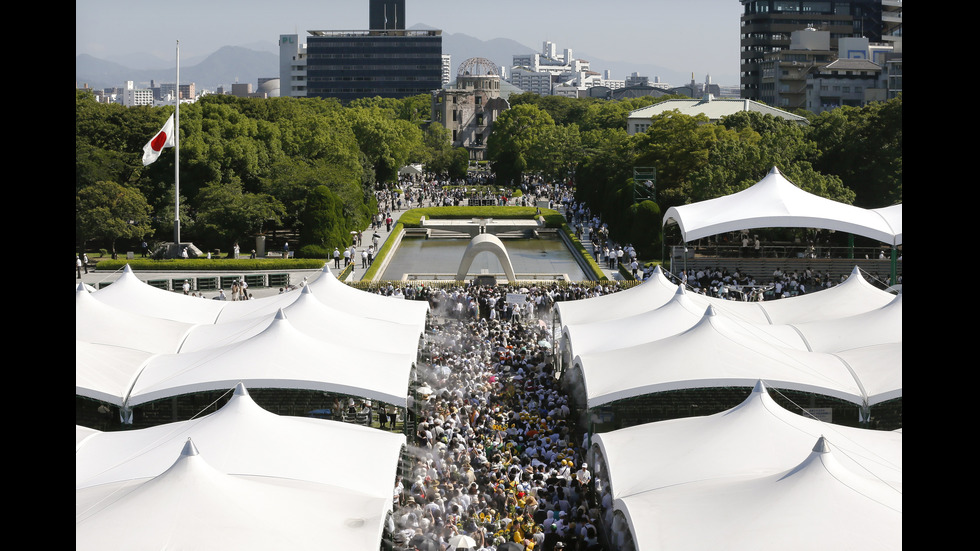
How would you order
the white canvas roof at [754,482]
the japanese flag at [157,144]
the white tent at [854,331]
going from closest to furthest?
1. the white canvas roof at [754,482]
2. the white tent at [854,331]
3. the japanese flag at [157,144]

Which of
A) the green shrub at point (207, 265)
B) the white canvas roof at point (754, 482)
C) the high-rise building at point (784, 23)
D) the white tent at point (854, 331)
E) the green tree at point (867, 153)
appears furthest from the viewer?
the high-rise building at point (784, 23)

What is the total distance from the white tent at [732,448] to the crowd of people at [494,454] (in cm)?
85

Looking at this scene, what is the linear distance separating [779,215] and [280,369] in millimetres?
23337

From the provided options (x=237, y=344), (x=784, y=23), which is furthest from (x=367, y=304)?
(x=784, y=23)

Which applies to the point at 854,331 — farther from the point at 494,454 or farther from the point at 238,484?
the point at 238,484

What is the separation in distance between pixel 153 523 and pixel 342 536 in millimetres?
2001

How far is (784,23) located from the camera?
118 meters

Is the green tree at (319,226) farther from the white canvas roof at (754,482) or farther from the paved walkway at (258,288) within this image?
the white canvas roof at (754,482)

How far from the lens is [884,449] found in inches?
534

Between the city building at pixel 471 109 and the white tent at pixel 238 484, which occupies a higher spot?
the city building at pixel 471 109

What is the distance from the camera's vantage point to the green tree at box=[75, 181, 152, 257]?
4159cm

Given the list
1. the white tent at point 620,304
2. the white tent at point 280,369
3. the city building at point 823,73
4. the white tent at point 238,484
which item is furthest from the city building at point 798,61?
the white tent at point 238,484

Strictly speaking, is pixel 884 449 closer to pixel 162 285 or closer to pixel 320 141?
pixel 162 285

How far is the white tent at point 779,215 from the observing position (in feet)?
116
